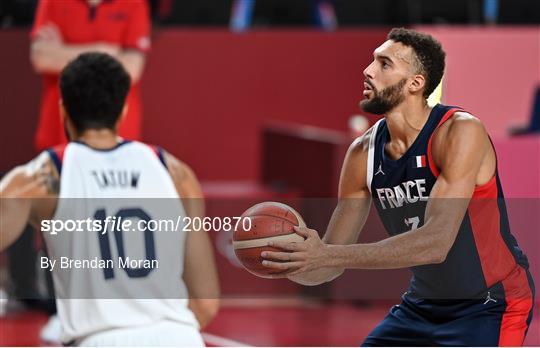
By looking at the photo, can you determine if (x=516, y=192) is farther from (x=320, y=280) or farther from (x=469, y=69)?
(x=320, y=280)

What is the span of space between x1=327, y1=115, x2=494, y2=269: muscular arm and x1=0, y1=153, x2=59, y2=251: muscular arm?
1.01m

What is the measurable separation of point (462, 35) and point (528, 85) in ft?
2.17

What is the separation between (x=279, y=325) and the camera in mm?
7223

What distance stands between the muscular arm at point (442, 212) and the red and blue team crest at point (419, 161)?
43mm

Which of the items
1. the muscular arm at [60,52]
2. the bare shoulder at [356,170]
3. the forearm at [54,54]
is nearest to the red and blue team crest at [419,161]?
the bare shoulder at [356,170]

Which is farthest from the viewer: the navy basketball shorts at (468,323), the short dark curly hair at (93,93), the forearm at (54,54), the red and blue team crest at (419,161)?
the forearm at (54,54)

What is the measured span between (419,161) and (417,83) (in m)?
0.30

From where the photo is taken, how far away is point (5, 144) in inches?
338

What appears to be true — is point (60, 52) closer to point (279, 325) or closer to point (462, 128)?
point (279, 325)

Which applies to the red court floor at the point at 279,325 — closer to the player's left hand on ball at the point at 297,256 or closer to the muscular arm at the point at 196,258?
the muscular arm at the point at 196,258

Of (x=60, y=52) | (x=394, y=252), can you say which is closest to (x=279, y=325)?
(x=60, y=52)

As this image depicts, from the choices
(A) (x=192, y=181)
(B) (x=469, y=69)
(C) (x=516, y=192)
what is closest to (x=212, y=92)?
(B) (x=469, y=69)

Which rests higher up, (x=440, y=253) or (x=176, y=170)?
(x=176, y=170)

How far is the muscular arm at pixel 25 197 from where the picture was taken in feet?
12.7
